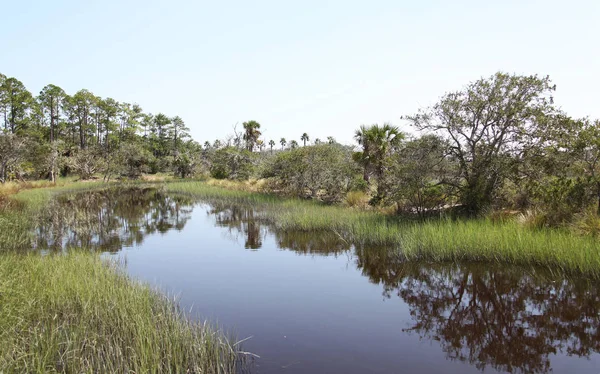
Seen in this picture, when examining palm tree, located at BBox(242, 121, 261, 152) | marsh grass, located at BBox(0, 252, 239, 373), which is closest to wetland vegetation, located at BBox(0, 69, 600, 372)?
marsh grass, located at BBox(0, 252, 239, 373)

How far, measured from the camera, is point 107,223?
20328mm

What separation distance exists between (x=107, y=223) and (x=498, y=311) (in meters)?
18.6

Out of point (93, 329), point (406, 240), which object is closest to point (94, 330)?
point (93, 329)

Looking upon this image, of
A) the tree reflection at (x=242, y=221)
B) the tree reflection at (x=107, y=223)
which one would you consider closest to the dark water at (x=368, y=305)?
the tree reflection at (x=107, y=223)

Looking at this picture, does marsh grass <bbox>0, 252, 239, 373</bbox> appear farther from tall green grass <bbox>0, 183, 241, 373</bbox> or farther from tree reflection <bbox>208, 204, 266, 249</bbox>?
tree reflection <bbox>208, 204, 266, 249</bbox>

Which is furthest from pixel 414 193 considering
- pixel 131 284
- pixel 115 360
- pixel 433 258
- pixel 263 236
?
pixel 115 360

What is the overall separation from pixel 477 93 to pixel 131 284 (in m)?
13.3

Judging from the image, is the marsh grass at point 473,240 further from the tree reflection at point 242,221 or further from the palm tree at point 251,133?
the palm tree at point 251,133

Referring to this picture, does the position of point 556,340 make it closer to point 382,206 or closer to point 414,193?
point 414,193

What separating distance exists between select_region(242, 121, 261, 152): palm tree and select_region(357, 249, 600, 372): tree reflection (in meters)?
43.1

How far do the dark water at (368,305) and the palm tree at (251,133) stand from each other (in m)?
37.8

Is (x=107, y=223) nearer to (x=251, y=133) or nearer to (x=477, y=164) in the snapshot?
(x=477, y=164)

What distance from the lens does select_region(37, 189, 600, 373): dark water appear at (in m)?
6.34

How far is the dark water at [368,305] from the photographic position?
20.8 ft
